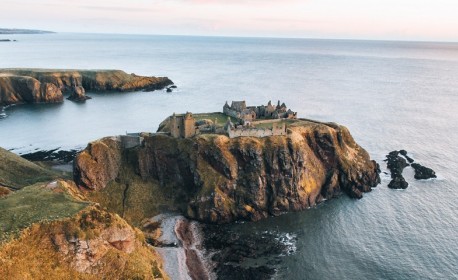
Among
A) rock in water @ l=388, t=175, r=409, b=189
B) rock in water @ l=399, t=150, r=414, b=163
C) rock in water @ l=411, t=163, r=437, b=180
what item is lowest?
rock in water @ l=388, t=175, r=409, b=189

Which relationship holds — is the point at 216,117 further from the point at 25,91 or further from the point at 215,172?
the point at 25,91

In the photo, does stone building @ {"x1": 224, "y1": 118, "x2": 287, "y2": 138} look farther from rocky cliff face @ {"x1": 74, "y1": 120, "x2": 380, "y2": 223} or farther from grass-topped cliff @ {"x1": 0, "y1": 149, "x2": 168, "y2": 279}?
grass-topped cliff @ {"x1": 0, "y1": 149, "x2": 168, "y2": 279}

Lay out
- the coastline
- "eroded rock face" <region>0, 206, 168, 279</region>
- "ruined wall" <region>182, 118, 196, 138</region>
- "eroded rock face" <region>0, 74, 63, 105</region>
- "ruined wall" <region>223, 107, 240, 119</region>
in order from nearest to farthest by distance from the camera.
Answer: "eroded rock face" <region>0, 206, 168, 279</region> → the coastline → "ruined wall" <region>182, 118, 196, 138</region> → "ruined wall" <region>223, 107, 240, 119</region> → "eroded rock face" <region>0, 74, 63, 105</region>

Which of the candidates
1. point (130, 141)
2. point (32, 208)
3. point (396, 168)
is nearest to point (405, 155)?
point (396, 168)

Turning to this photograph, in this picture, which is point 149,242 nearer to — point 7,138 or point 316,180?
point 316,180

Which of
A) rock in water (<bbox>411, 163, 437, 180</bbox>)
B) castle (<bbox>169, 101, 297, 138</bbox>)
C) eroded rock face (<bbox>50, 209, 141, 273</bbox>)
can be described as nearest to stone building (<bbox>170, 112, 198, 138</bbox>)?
castle (<bbox>169, 101, 297, 138</bbox>)

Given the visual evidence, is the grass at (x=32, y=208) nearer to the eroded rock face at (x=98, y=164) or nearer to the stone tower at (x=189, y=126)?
the eroded rock face at (x=98, y=164)

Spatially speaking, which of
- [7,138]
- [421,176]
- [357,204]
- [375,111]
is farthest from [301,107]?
[7,138]
